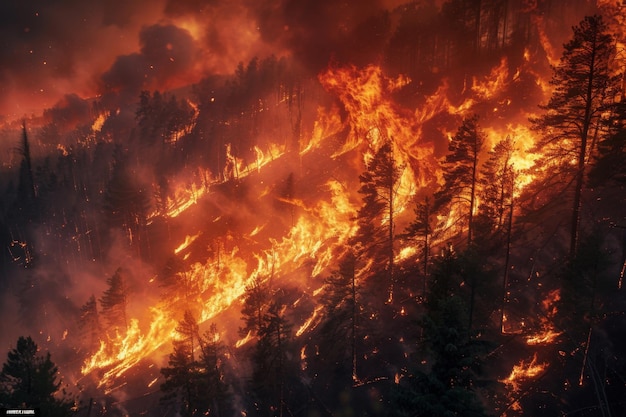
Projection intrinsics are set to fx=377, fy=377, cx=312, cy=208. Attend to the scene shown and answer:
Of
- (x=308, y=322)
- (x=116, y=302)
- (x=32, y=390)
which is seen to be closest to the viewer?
(x=32, y=390)

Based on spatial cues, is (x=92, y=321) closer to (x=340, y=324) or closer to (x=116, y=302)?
(x=116, y=302)

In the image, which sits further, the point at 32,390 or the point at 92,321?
the point at 92,321

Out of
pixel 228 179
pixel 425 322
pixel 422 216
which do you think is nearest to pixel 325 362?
pixel 422 216

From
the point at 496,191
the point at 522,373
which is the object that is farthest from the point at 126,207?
the point at 522,373

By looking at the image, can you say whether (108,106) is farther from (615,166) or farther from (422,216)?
(615,166)

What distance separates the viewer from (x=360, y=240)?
110 feet

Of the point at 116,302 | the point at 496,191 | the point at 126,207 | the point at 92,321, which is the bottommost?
the point at 496,191

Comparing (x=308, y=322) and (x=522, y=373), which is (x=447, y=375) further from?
(x=308, y=322)

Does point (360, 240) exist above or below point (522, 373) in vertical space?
above

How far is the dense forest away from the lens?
20.5 m

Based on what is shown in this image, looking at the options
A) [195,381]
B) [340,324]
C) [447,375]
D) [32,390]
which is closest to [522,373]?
[340,324]

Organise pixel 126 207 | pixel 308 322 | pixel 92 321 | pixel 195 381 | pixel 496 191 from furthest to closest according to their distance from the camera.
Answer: pixel 126 207 < pixel 92 321 < pixel 308 322 < pixel 195 381 < pixel 496 191

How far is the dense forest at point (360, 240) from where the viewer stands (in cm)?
2045

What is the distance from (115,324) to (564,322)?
148 feet
